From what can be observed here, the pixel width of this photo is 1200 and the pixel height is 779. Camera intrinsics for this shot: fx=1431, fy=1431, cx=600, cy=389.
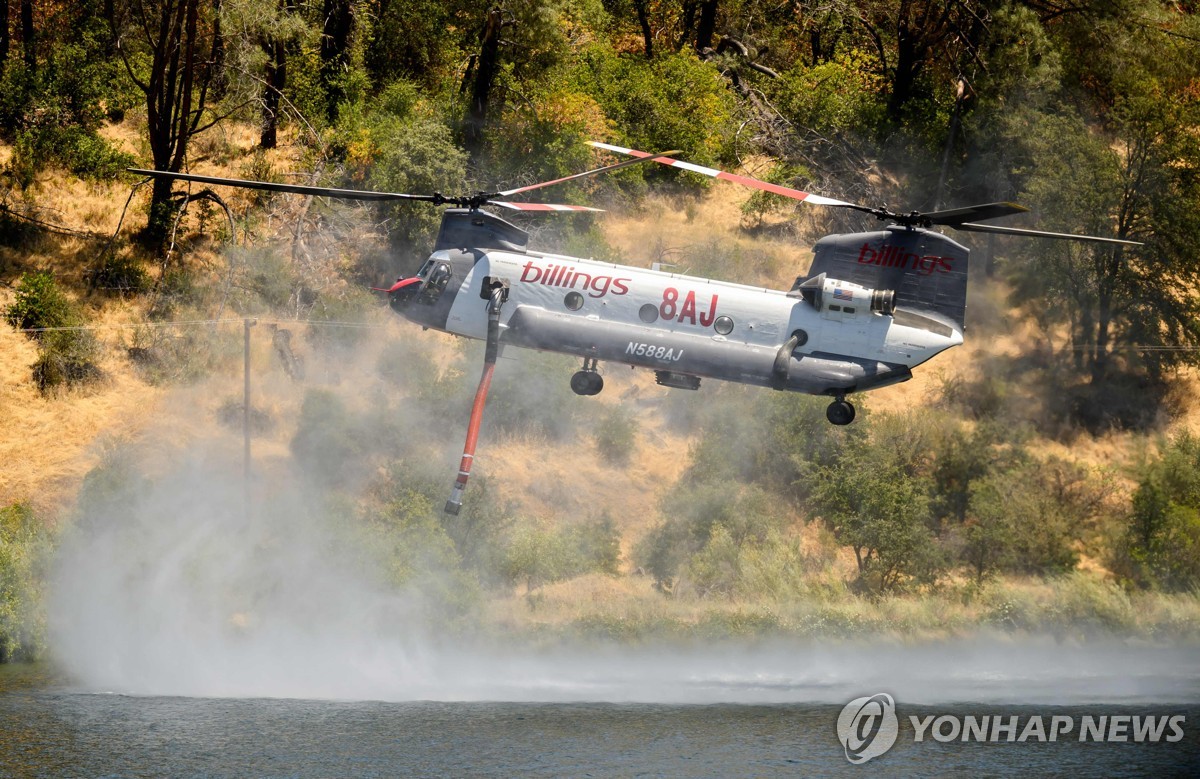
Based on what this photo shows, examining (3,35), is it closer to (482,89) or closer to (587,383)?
(482,89)

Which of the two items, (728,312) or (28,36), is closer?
(728,312)

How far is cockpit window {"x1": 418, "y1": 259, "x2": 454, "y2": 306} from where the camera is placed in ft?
90.1

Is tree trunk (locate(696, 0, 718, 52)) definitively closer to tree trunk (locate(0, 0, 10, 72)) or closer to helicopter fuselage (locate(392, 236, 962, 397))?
tree trunk (locate(0, 0, 10, 72))

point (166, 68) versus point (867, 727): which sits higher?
point (166, 68)

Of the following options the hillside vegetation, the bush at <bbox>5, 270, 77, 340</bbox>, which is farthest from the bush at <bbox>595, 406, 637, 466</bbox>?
the bush at <bbox>5, 270, 77, 340</bbox>

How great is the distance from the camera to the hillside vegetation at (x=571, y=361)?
136 ft

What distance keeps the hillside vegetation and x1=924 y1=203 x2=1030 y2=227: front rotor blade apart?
18.9 meters

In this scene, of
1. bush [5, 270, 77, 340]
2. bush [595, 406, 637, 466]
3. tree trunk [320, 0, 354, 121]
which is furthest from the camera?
tree trunk [320, 0, 354, 121]

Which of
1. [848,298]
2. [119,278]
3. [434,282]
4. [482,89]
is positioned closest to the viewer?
[848,298]

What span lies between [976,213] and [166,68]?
31444 mm

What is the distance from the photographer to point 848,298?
2670cm

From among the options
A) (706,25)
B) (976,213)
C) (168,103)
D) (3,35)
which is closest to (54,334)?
(168,103)

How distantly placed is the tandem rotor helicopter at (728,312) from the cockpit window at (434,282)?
3cm

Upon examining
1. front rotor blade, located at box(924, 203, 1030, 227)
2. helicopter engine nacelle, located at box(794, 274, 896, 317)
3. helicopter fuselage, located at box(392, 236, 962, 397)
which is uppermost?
front rotor blade, located at box(924, 203, 1030, 227)
